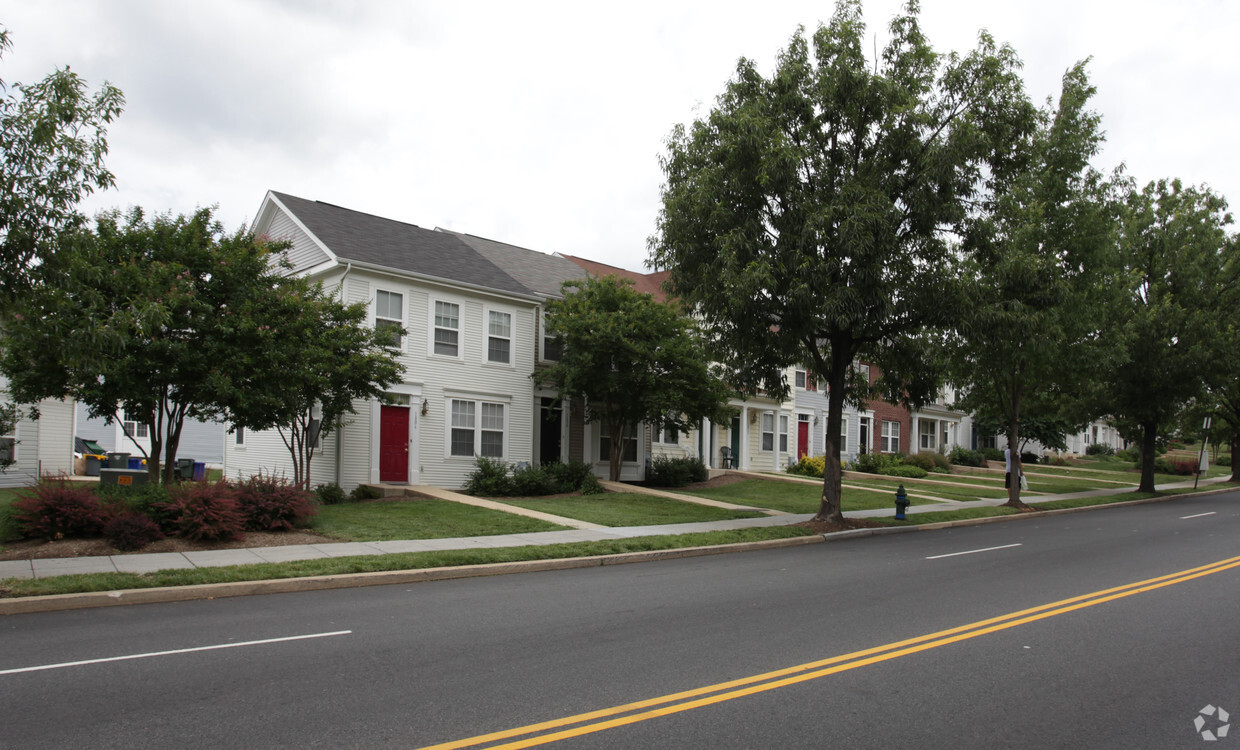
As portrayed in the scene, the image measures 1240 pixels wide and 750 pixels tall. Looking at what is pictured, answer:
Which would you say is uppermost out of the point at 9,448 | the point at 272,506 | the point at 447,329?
the point at 447,329

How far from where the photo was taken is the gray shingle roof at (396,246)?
21.3 meters

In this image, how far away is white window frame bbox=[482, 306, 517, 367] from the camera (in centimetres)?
2308

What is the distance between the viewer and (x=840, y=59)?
603 inches

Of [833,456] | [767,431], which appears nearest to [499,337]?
[833,456]

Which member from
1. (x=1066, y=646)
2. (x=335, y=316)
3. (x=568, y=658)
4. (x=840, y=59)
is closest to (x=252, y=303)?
(x=335, y=316)

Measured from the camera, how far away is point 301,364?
47.9 ft

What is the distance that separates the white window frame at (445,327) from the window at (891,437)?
26569 millimetres

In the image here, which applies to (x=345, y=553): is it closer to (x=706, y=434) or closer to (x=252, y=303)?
(x=252, y=303)

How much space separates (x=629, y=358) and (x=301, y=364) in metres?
9.86

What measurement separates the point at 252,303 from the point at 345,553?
5265 millimetres

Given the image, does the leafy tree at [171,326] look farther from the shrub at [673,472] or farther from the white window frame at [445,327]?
the shrub at [673,472]

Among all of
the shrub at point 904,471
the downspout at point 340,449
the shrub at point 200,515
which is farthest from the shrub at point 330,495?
the shrub at point 904,471

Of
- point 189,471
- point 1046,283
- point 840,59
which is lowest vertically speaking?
point 189,471

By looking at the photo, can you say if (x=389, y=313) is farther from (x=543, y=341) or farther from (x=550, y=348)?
(x=550, y=348)
